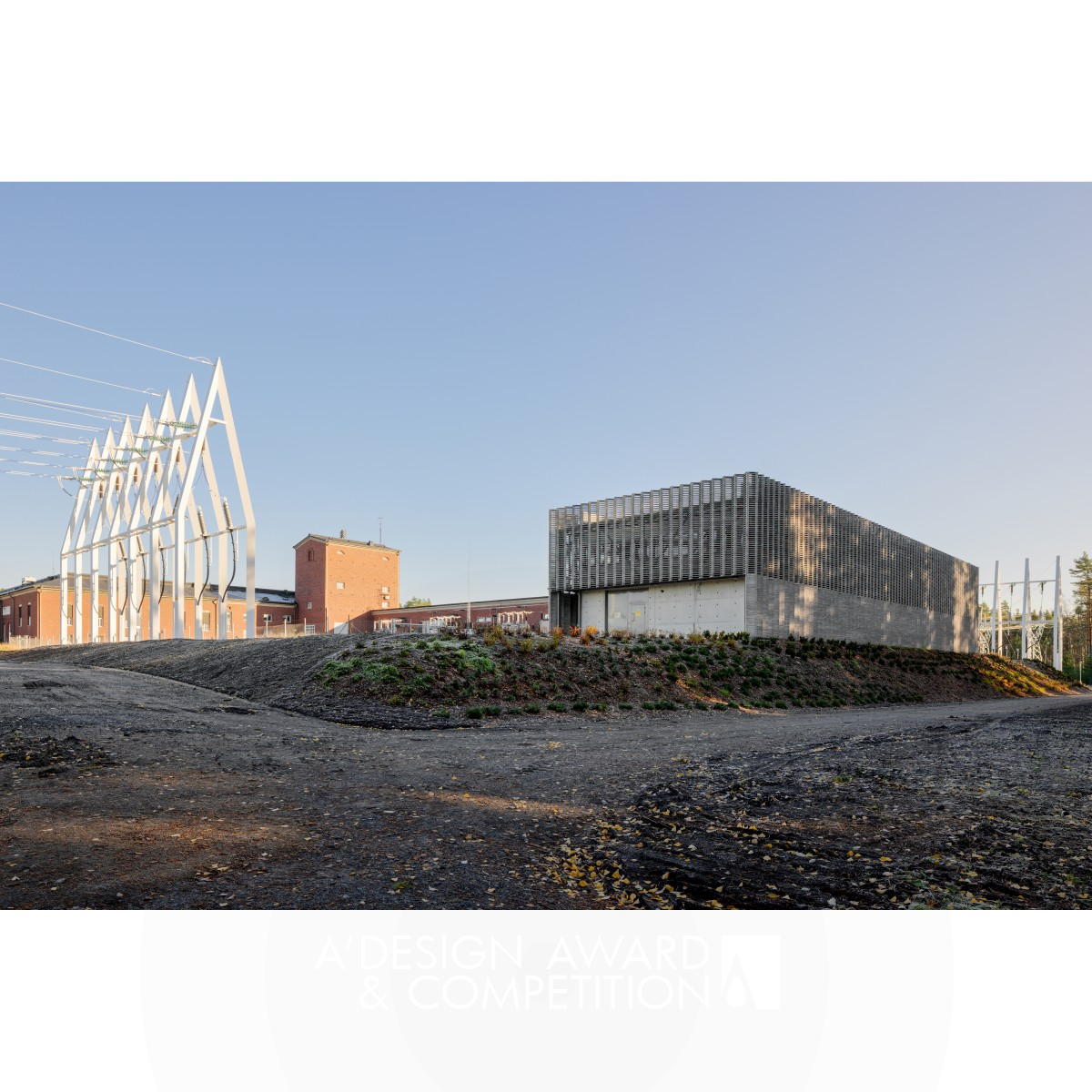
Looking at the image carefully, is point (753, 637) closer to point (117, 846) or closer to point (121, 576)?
point (117, 846)

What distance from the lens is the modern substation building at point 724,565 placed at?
30078 mm

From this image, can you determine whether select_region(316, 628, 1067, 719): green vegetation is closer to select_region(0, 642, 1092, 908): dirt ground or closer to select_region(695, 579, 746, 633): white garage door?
select_region(695, 579, 746, 633): white garage door

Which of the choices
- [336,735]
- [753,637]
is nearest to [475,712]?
[336,735]

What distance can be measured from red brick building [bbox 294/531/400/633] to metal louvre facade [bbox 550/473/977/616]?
2920cm

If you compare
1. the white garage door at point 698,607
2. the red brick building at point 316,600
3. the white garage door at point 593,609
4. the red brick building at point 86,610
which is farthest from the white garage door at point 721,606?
the red brick building at point 86,610

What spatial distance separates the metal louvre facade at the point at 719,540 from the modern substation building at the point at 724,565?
47 mm

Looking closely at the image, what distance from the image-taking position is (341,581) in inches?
2398

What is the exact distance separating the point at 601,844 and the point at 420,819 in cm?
141

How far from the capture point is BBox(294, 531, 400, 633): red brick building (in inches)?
2373

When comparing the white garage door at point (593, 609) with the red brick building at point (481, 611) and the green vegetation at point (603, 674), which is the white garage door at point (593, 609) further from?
the red brick building at point (481, 611)

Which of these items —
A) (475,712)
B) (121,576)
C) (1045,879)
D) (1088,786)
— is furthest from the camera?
(121,576)

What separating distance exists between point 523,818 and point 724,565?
993 inches

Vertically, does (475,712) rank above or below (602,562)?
below

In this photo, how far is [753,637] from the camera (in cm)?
2719
